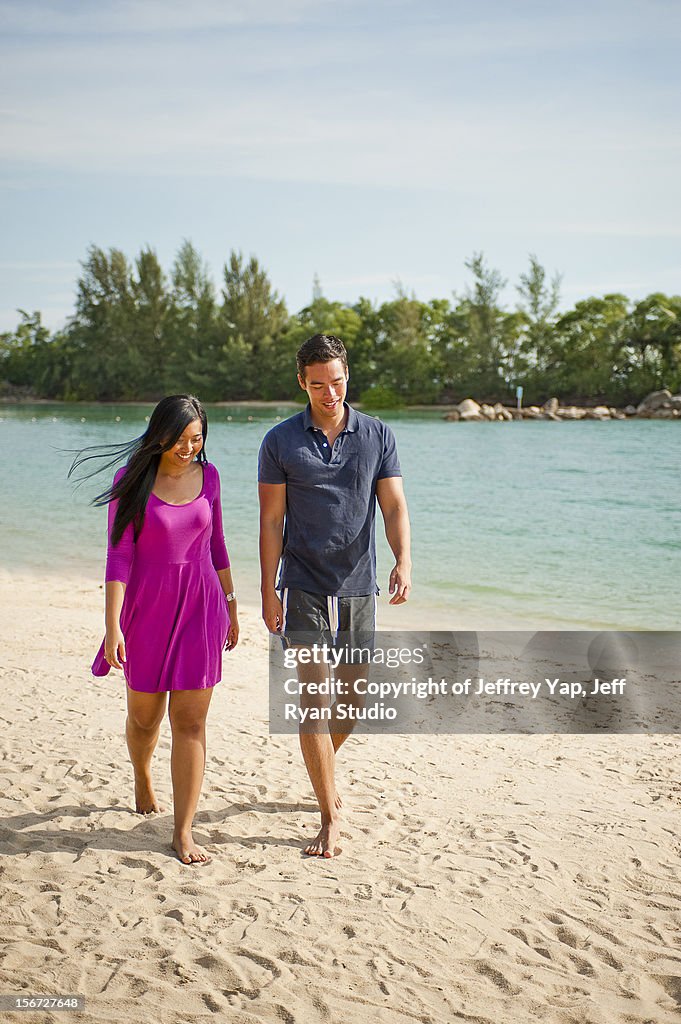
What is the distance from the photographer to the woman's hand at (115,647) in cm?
311

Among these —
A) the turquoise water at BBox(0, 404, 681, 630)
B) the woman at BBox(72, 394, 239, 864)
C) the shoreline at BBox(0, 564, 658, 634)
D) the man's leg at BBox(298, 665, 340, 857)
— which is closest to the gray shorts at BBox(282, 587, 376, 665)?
the man's leg at BBox(298, 665, 340, 857)

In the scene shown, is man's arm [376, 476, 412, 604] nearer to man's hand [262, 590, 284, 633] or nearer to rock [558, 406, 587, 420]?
man's hand [262, 590, 284, 633]

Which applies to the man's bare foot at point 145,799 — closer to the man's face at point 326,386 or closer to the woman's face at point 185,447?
the woman's face at point 185,447

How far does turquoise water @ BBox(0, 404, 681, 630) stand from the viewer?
31.8 feet

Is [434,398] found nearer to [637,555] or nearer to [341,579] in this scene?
[637,555]

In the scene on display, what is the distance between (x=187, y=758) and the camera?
3.20 metres

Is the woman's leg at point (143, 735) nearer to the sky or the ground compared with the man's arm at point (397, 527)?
nearer to the ground

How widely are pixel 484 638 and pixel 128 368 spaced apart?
66.5 m

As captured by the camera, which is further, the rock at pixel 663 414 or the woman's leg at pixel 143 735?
the rock at pixel 663 414

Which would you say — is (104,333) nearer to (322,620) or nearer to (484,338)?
(484,338)

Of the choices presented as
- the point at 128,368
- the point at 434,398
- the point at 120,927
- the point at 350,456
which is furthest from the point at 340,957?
the point at 128,368

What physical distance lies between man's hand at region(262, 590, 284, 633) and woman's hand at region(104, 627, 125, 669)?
525 millimetres

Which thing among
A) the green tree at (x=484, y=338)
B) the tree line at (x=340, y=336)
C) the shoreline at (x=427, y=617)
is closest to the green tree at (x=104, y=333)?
the tree line at (x=340, y=336)

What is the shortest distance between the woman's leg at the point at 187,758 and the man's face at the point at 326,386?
1.05 metres
